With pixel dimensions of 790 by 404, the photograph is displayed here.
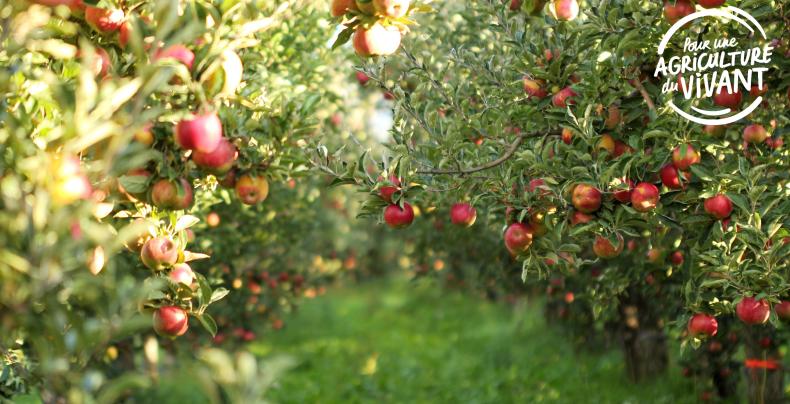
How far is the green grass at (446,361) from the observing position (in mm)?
8445

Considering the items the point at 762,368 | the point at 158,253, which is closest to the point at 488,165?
the point at 158,253

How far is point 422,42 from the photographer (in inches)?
251

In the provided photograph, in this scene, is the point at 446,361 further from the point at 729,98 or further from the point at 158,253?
the point at 158,253

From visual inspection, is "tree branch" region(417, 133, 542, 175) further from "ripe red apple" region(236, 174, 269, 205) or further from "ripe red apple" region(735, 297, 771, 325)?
"ripe red apple" region(735, 297, 771, 325)

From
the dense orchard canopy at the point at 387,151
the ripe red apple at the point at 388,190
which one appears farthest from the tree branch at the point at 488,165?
the ripe red apple at the point at 388,190

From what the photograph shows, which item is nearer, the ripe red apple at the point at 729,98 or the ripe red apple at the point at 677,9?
the ripe red apple at the point at 677,9

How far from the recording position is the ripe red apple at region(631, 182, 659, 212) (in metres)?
3.62

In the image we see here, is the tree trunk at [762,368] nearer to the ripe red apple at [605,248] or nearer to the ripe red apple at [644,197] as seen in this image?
the ripe red apple at [605,248]

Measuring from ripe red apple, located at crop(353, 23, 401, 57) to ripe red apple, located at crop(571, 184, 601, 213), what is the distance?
3.70ft

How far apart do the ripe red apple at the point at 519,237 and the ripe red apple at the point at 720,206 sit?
871 mm

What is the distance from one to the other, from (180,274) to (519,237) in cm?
164

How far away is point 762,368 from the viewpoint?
6207 millimetres

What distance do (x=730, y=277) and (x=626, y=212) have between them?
579mm

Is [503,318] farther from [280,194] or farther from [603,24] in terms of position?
[603,24]
